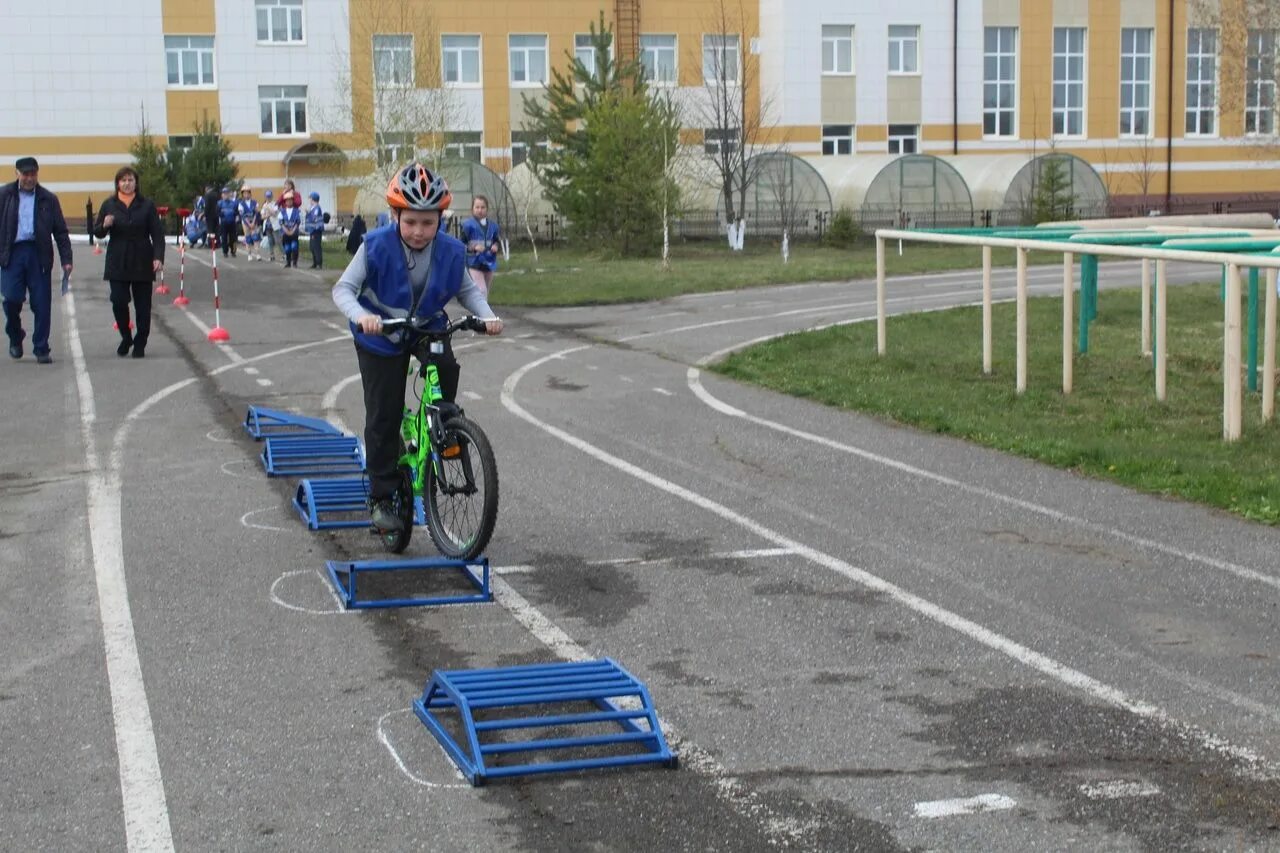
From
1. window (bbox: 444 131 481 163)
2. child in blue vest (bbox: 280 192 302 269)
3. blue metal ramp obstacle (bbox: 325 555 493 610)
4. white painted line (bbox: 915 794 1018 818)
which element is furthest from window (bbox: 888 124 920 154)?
white painted line (bbox: 915 794 1018 818)

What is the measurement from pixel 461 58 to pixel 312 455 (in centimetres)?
6057

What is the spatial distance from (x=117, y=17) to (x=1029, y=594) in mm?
65295

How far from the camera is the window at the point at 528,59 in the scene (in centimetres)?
7138

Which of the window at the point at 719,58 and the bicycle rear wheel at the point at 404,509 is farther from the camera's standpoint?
the window at the point at 719,58

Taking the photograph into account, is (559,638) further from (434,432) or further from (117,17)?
(117,17)

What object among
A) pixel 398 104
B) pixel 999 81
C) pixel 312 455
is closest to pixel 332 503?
pixel 312 455

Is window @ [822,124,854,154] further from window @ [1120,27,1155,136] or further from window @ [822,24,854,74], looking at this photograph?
window @ [1120,27,1155,136]

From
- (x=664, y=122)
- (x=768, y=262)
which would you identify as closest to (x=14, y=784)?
(x=768, y=262)

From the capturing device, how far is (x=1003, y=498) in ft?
34.9

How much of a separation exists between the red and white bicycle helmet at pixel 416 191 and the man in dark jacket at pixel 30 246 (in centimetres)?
1077

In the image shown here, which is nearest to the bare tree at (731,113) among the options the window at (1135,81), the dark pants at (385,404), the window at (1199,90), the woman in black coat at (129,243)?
the window at (1135,81)

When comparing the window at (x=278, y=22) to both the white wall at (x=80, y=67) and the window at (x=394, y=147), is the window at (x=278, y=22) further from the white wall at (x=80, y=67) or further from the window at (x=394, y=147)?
the window at (x=394, y=147)

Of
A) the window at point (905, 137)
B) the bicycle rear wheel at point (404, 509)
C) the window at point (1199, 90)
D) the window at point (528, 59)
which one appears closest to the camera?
the bicycle rear wheel at point (404, 509)

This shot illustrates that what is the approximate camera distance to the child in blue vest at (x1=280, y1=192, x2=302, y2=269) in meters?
38.5
